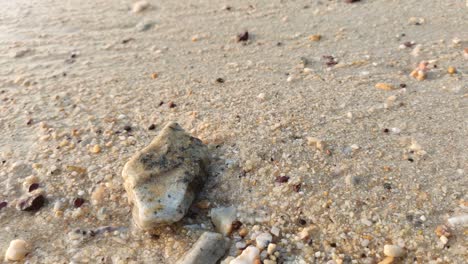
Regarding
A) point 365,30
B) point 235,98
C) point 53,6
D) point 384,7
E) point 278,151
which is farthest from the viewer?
point 53,6

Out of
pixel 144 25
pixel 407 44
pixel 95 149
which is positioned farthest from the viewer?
pixel 144 25

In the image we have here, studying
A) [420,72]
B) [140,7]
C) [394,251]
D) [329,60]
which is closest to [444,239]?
[394,251]

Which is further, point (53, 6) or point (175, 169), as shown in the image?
point (53, 6)

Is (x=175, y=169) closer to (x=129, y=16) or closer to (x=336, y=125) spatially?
(x=336, y=125)

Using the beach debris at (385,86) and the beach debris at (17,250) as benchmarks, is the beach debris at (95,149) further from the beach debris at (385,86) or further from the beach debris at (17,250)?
the beach debris at (385,86)

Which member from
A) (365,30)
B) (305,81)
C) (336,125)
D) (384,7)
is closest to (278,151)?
(336,125)

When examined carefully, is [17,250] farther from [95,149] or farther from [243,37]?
[243,37]
